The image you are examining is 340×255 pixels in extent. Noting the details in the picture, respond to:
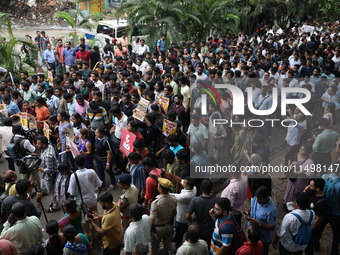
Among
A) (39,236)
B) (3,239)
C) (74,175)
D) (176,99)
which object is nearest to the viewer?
(3,239)

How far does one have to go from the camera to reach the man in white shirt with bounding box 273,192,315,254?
4652mm

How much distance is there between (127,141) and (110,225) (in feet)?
7.55

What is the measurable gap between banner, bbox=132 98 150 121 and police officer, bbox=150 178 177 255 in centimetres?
271

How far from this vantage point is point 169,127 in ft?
23.1

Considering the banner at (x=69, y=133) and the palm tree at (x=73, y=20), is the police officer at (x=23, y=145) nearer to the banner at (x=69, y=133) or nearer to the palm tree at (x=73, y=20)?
the banner at (x=69, y=133)

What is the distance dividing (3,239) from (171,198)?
2.07 meters

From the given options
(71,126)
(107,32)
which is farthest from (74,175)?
(107,32)

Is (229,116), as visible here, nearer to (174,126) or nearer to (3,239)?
(174,126)

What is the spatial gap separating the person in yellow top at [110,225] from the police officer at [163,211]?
0.47 meters

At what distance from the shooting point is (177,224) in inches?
213

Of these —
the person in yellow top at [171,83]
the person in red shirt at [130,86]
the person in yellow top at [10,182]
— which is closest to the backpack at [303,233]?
the person in yellow top at [10,182]

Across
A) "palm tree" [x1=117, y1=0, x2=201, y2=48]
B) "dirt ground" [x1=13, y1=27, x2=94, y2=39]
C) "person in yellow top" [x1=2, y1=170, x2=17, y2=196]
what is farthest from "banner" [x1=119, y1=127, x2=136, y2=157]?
"dirt ground" [x1=13, y1=27, x2=94, y2=39]

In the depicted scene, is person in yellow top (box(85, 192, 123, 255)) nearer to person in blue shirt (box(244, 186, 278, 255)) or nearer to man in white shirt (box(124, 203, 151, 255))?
man in white shirt (box(124, 203, 151, 255))

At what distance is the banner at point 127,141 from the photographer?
6758mm
